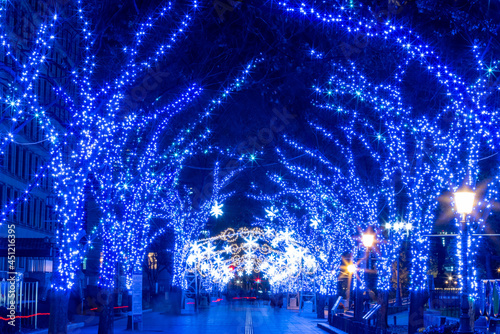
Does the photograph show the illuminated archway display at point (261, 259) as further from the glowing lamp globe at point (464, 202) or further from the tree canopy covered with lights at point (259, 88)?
the glowing lamp globe at point (464, 202)

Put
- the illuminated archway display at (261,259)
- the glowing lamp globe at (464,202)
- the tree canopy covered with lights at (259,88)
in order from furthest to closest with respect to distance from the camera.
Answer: the illuminated archway display at (261,259)
the tree canopy covered with lights at (259,88)
the glowing lamp globe at (464,202)

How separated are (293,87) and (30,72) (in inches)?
372

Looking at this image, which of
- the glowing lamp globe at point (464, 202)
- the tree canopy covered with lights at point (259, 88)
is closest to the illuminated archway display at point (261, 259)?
the tree canopy covered with lights at point (259, 88)

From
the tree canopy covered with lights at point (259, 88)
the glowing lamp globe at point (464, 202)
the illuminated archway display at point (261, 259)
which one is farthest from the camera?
the illuminated archway display at point (261, 259)

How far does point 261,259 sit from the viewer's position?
8762 cm

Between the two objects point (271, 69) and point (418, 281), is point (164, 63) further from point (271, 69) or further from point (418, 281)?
point (418, 281)

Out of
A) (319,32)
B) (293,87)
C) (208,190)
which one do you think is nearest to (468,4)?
(319,32)

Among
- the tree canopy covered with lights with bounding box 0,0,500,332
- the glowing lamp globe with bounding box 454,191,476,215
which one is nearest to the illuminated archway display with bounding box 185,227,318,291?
the tree canopy covered with lights with bounding box 0,0,500,332

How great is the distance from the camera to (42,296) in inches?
1325

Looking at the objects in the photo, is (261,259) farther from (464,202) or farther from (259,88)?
(464,202)

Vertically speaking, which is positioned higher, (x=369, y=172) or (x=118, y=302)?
(x=369, y=172)

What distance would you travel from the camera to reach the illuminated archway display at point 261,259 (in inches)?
2039

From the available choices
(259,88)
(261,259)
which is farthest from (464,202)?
(261,259)

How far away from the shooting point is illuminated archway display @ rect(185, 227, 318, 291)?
170 ft
